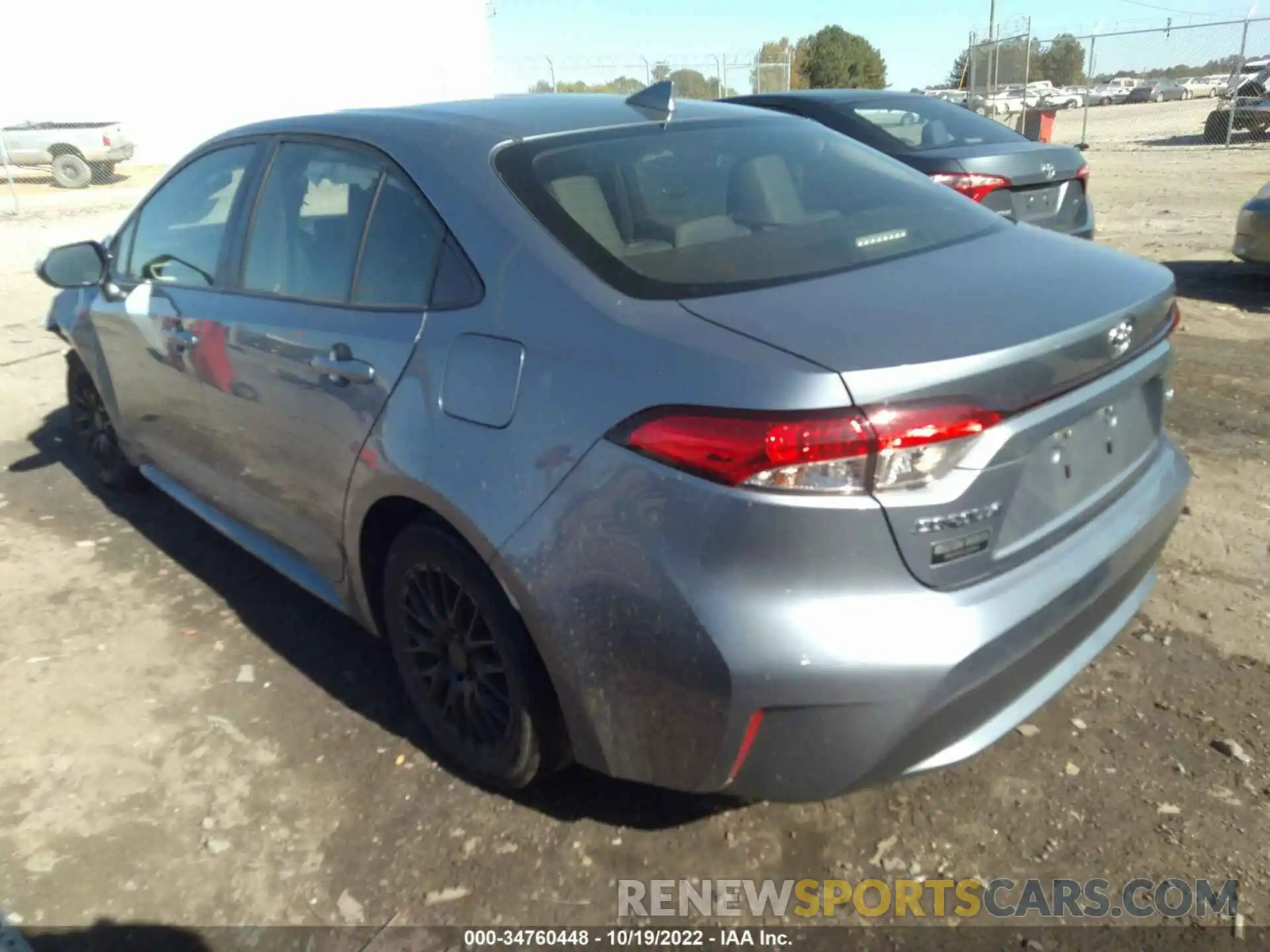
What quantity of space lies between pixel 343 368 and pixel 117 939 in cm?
148

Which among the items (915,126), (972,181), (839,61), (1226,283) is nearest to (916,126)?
(915,126)

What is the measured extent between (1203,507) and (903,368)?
2949 mm

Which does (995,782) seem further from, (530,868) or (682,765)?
(530,868)

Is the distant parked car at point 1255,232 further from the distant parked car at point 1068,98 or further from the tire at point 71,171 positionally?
the distant parked car at point 1068,98

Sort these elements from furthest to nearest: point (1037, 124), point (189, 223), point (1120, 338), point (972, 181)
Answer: point (1037, 124) < point (972, 181) < point (189, 223) < point (1120, 338)

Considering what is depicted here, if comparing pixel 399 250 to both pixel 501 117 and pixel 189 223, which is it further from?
pixel 189 223

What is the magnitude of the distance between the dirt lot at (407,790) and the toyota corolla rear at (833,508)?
0.37 m

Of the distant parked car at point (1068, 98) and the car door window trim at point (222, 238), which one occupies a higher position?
the car door window trim at point (222, 238)

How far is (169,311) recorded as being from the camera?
3.74 meters

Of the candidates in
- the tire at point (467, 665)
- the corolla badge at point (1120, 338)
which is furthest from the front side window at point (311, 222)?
the corolla badge at point (1120, 338)

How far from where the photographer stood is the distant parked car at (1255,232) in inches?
286

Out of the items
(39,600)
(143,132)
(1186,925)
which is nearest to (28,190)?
(143,132)

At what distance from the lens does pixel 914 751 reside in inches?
81.0

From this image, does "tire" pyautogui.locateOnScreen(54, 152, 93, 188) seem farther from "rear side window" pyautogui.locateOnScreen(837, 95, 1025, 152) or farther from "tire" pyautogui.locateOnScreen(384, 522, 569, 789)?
"tire" pyautogui.locateOnScreen(384, 522, 569, 789)
